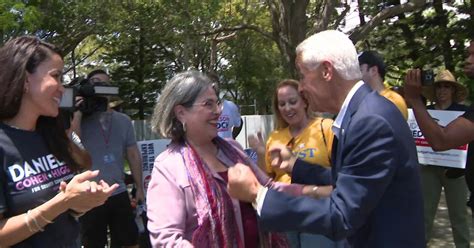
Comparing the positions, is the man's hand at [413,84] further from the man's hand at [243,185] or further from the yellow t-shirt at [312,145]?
the man's hand at [243,185]

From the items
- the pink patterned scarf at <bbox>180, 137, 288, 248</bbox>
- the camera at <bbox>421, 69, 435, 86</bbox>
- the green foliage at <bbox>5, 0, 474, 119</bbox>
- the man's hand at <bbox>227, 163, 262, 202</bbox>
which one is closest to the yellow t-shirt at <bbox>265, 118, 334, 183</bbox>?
the camera at <bbox>421, 69, 435, 86</bbox>

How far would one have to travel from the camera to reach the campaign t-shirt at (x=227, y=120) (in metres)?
5.35

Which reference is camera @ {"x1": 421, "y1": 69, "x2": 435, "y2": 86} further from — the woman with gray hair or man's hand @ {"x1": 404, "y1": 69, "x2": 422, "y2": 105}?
the woman with gray hair

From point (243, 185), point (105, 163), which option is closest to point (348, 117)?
point (243, 185)

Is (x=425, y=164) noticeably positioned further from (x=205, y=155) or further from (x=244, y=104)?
(x=244, y=104)

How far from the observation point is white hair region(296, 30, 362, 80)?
180 cm

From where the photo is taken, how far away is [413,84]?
3.12 m

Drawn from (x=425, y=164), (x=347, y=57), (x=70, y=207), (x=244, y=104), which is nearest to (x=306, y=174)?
(x=347, y=57)

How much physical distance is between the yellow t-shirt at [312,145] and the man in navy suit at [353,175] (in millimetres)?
1540

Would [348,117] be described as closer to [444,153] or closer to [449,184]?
[444,153]

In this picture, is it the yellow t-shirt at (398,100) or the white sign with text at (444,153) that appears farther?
the white sign with text at (444,153)

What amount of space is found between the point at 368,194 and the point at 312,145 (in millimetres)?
1936

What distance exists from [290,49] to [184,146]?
7.76 m

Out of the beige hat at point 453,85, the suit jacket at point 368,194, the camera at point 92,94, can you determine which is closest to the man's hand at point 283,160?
the suit jacket at point 368,194
